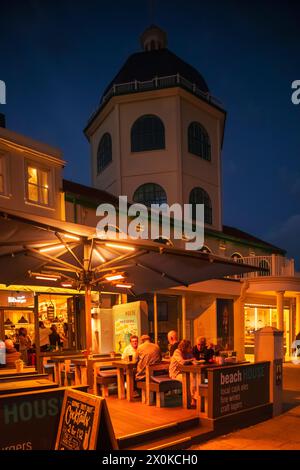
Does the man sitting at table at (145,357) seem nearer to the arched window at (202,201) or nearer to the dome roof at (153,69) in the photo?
the arched window at (202,201)

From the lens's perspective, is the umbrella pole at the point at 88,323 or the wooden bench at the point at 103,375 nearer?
the umbrella pole at the point at 88,323

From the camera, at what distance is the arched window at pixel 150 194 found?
70.2 ft

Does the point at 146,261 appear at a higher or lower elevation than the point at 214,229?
lower

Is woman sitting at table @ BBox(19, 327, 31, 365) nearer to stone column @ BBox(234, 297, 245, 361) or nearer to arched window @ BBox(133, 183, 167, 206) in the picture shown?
arched window @ BBox(133, 183, 167, 206)

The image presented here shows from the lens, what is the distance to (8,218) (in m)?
5.26

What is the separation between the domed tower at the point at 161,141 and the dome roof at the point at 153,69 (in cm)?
8

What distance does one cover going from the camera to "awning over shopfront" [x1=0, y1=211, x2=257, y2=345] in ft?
19.5

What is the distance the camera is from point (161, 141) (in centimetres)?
2164

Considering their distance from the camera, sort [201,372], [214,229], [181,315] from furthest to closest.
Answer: [214,229]
[181,315]
[201,372]

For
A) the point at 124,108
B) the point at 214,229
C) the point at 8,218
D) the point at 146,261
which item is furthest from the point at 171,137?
the point at 8,218

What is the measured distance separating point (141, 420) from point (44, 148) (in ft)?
32.7

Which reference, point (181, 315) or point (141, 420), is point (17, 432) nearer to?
point (141, 420)

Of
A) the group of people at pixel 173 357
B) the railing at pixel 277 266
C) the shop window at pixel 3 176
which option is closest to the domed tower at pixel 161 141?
the railing at pixel 277 266

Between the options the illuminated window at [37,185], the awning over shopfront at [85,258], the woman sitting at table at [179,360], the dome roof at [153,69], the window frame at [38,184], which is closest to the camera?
the awning over shopfront at [85,258]
